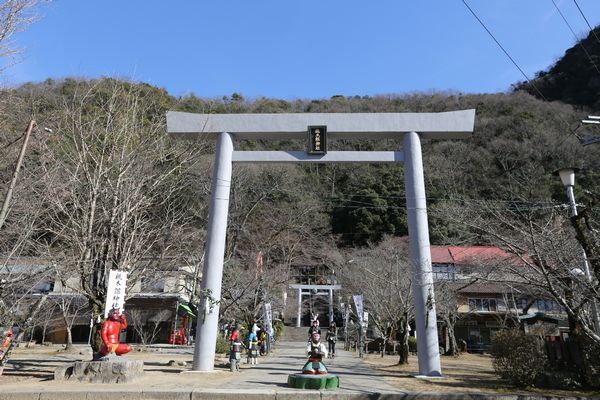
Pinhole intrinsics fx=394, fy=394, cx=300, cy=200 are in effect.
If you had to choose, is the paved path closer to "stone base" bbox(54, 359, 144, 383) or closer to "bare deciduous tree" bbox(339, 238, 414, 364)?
"stone base" bbox(54, 359, 144, 383)

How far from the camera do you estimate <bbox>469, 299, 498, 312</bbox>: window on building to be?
3077 cm

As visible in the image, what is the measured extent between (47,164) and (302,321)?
125 feet

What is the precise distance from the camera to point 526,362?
9.07 metres

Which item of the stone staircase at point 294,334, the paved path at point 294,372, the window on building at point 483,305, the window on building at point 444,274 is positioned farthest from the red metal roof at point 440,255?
the paved path at point 294,372

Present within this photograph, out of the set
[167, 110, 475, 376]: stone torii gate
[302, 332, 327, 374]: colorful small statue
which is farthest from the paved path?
[167, 110, 475, 376]: stone torii gate

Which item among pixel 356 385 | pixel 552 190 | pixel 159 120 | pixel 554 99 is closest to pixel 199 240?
pixel 159 120

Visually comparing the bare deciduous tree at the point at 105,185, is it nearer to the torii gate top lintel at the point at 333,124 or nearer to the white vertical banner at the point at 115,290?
the white vertical banner at the point at 115,290

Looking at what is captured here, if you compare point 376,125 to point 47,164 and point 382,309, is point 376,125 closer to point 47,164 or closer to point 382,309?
point 47,164

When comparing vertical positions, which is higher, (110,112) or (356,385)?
(110,112)

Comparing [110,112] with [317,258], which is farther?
[317,258]

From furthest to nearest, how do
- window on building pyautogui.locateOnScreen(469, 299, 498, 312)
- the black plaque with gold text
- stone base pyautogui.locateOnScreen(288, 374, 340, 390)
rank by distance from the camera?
window on building pyautogui.locateOnScreen(469, 299, 498, 312) → the black plaque with gold text → stone base pyautogui.locateOnScreen(288, 374, 340, 390)

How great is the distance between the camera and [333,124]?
39.5 feet

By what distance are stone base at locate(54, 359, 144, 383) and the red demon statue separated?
42cm

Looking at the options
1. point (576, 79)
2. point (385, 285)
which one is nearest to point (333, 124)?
point (385, 285)
